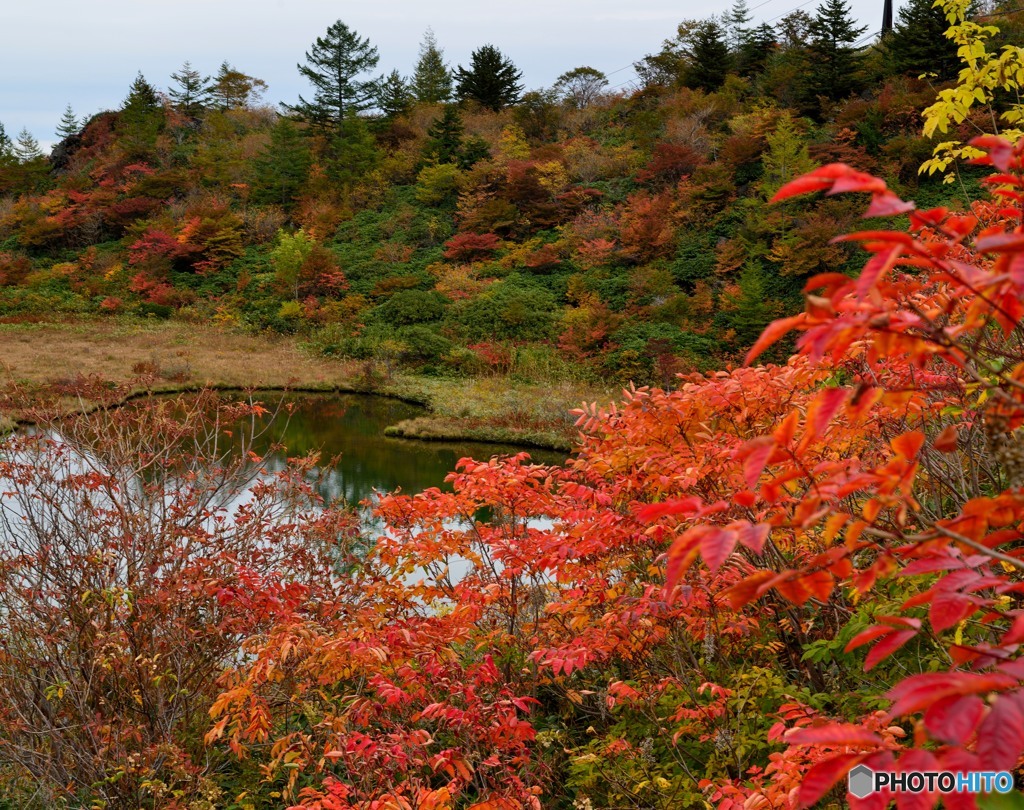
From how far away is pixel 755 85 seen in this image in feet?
75.9

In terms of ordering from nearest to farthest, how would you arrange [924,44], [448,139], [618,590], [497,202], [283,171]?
[618,590] → [924,44] → [497,202] → [448,139] → [283,171]

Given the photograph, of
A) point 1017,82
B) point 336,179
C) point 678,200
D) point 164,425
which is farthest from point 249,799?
point 336,179

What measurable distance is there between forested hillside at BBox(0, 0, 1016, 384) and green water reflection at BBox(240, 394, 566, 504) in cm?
339

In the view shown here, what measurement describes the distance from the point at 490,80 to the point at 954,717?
3131 centimetres

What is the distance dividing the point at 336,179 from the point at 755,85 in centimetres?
1520

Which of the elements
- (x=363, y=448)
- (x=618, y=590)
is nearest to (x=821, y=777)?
(x=618, y=590)

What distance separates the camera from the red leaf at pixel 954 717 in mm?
701

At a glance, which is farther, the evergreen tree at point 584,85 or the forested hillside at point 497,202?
the evergreen tree at point 584,85

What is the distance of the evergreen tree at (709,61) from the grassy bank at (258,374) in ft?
46.1

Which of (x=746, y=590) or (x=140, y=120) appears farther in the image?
(x=140, y=120)

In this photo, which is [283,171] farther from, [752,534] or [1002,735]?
[1002,735]

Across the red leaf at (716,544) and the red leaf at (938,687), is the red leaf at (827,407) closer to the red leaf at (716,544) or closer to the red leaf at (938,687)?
the red leaf at (716,544)

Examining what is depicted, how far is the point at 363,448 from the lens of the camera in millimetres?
12547

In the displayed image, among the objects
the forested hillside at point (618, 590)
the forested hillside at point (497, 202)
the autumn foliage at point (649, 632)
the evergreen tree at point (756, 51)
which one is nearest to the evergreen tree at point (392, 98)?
the forested hillside at point (497, 202)
